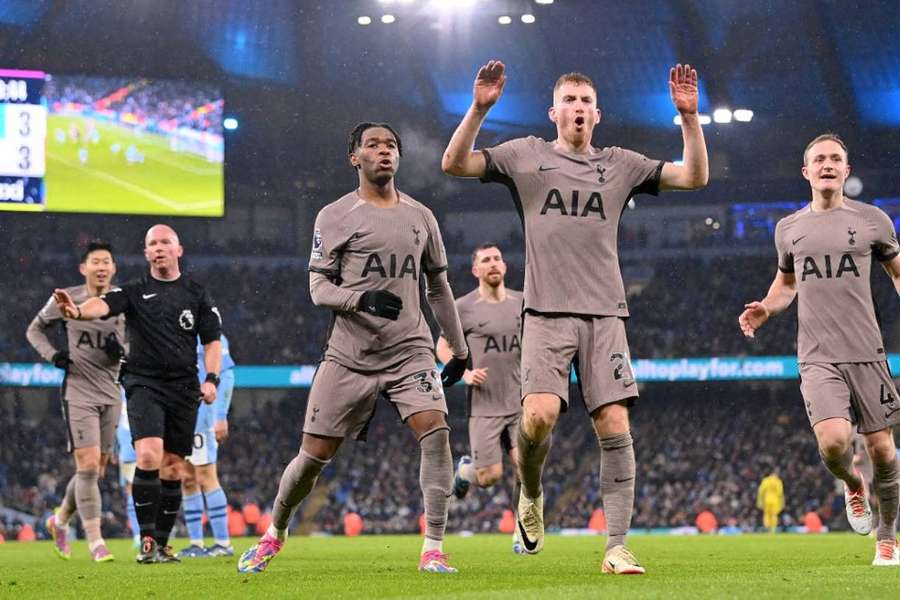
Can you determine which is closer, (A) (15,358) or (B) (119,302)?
(B) (119,302)

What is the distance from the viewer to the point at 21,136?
29.4 meters

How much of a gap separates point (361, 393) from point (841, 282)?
9.92 ft

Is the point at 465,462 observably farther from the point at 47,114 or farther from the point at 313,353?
the point at 313,353

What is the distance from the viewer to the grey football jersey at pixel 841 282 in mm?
7727

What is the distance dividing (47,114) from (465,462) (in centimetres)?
2124

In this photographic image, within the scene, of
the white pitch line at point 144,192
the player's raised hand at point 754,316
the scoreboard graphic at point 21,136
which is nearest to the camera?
the player's raised hand at point 754,316

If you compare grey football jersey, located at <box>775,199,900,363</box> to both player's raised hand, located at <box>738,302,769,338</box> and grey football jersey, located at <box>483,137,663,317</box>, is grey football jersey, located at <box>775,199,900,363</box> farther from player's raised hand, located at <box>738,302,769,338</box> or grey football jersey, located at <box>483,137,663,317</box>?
grey football jersey, located at <box>483,137,663,317</box>

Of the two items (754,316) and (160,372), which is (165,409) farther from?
(754,316)

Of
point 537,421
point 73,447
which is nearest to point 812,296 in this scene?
point 537,421

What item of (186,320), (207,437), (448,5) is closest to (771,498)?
(448,5)

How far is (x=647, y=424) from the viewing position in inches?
1454

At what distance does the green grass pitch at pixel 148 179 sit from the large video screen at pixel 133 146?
2 cm

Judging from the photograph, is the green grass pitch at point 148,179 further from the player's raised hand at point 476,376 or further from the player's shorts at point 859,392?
the player's shorts at point 859,392

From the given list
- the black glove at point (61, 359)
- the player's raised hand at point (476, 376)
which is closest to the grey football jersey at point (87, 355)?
the black glove at point (61, 359)
